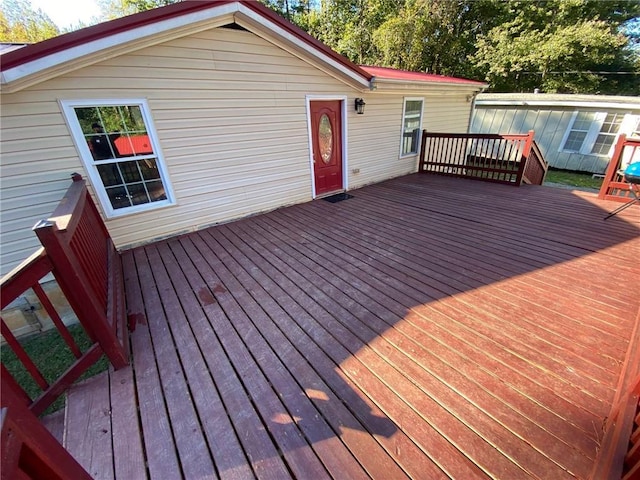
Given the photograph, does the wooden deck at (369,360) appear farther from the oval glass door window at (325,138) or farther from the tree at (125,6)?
the tree at (125,6)

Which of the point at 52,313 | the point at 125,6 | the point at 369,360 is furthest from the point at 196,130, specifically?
the point at 125,6

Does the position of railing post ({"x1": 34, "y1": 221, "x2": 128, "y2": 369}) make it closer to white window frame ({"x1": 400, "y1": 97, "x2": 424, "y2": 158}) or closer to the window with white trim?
white window frame ({"x1": 400, "y1": 97, "x2": 424, "y2": 158})

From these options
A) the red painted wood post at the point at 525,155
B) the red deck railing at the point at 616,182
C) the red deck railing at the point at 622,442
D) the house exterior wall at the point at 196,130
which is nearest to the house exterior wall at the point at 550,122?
the red painted wood post at the point at 525,155

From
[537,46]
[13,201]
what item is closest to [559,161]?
[537,46]

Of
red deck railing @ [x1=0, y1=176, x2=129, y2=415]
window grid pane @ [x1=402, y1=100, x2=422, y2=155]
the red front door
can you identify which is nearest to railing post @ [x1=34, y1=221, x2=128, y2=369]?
red deck railing @ [x1=0, y1=176, x2=129, y2=415]

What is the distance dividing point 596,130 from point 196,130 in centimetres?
1356

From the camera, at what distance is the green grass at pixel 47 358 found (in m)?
2.24

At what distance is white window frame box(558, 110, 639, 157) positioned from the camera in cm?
927

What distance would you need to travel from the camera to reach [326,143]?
17.8ft

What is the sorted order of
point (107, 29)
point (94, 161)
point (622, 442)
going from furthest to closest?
1. point (94, 161)
2. point (107, 29)
3. point (622, 442)

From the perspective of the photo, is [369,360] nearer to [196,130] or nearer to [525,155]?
[196,130]

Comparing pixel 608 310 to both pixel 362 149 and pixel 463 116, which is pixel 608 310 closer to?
pixel 362 149

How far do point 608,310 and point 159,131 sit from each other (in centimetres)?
517

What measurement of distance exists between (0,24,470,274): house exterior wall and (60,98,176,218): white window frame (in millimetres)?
54
